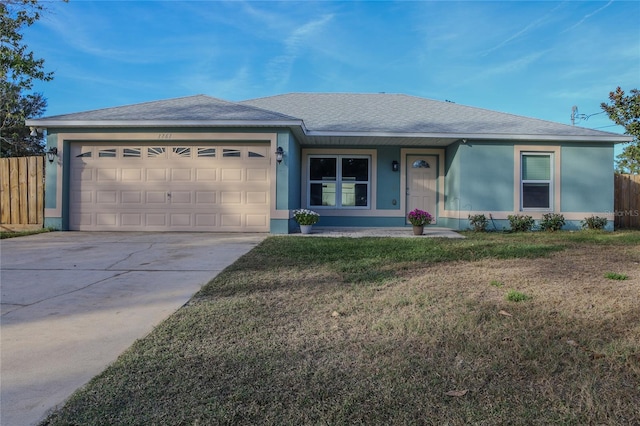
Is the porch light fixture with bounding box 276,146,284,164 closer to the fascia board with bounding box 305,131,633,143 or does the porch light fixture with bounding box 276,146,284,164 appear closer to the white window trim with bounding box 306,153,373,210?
the fascia board with bounding box 305,131,633,143

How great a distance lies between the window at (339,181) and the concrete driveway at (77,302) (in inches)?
187

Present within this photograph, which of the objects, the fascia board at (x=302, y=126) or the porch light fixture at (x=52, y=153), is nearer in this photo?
the fascia board at (x=302, y=126)

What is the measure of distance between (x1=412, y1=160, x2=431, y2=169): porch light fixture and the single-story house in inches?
1.3

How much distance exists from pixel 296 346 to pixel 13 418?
5.32ft

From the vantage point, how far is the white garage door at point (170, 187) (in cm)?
1009

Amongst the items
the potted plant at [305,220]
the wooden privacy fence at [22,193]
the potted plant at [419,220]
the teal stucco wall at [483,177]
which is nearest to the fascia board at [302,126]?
the teal stucco wall at [483,177]

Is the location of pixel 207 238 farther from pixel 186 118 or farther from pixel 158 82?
pixel 158 82

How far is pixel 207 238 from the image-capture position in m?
8.84

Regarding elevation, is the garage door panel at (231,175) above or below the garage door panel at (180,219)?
above

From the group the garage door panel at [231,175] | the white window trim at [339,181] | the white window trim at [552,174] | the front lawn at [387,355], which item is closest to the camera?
the front lawn at [387,355]

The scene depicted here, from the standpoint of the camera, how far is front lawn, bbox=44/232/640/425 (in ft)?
6.36

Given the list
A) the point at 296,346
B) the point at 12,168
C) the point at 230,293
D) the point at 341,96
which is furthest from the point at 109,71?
the point at 296,346

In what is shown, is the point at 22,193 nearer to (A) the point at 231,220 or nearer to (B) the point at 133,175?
(B) the point at 133,175

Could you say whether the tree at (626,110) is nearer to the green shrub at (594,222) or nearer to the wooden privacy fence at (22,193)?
the green shrub at (594,222)
